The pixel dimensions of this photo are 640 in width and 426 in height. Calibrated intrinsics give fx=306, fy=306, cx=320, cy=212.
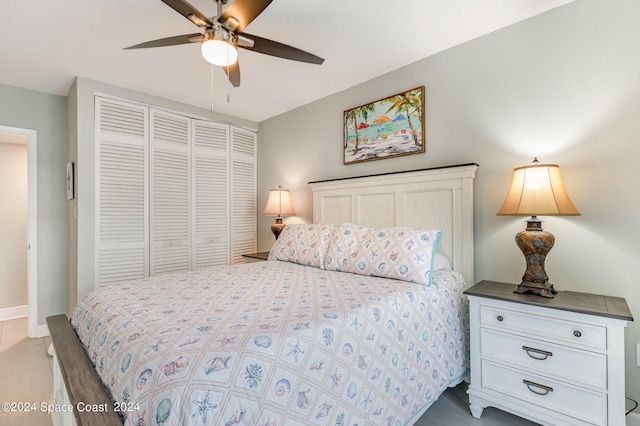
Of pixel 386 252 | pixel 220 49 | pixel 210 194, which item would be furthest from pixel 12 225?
pixel 386 252

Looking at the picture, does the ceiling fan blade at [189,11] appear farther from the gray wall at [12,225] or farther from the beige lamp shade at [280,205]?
the gray wall at [12,225]

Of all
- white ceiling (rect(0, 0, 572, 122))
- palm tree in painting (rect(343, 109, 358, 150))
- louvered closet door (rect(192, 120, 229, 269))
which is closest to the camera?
white ceiling (rect(0, 0, 572, 122))

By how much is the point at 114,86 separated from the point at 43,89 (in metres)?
0.79

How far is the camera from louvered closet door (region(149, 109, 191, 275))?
329 cm

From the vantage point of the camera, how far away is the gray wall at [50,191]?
3.15 metres

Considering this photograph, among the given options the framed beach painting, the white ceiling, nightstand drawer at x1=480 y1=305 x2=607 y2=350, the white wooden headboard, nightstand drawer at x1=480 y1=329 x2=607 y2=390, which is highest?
the white ceiling

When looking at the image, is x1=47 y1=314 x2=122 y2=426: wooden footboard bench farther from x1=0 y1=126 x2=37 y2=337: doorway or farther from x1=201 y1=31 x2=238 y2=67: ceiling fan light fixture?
x1=0 y1=126 x2=37 y2=337: doorway

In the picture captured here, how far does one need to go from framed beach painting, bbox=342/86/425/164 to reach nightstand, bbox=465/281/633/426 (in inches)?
53.1

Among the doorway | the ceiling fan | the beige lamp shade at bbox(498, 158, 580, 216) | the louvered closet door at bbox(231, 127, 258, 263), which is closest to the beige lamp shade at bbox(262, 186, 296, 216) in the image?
the louvered closet door at bbox(231, 127, 258, 263)

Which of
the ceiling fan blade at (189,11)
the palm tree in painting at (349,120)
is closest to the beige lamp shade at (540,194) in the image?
the palm tree in painting at (349,120)

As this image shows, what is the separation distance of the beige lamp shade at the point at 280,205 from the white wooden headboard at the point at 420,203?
1.83ft

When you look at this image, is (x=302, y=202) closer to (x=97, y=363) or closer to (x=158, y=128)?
(x=158, y=128)

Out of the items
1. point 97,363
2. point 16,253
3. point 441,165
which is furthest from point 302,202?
point 16,253

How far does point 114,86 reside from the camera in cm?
302
